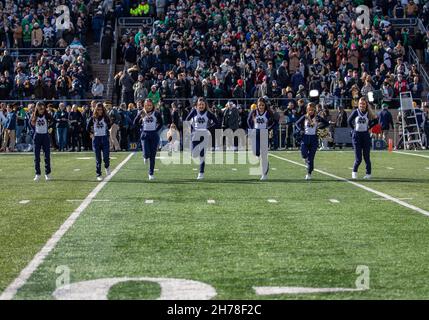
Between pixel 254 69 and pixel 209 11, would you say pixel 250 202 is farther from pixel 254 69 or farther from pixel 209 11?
pixel 209 11

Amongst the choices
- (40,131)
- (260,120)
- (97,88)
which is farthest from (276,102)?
(40,131)

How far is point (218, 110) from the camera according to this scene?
36562 millimetres

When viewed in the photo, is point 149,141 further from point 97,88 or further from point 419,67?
point 419,67

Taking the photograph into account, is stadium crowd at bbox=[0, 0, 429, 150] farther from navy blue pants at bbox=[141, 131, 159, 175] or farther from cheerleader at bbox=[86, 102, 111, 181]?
navy blue pants at bbox=[141, 131, 159, 175]

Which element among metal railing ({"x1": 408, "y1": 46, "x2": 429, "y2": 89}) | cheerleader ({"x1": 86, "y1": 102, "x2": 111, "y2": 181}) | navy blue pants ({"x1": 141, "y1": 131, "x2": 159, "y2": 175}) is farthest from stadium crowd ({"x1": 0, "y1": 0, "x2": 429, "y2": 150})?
navy blue pants ({"x1": 141, "y1": 131, "x2": 159, "y2": 175})

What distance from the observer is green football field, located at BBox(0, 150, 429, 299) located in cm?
846

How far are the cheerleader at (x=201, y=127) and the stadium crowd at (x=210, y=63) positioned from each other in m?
13.9

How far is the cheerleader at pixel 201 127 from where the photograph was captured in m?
21.7

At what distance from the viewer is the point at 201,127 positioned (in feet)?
72.0

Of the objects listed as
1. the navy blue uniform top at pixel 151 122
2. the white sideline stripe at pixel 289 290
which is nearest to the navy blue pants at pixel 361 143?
the navy blue uniform top at pixel 151 122

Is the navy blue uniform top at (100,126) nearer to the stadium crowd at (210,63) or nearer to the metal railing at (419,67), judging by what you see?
the stadium crowd at (210,63)

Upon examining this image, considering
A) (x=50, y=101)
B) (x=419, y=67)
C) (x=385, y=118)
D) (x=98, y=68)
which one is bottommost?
(x=385, y=118)

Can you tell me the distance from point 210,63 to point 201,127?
1742 cm
